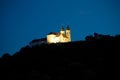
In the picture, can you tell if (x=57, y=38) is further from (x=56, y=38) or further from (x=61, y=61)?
(x=61, y=61)

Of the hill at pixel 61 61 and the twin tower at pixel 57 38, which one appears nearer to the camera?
the hill at pixel 61 61

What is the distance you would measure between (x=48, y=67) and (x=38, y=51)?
12.1m

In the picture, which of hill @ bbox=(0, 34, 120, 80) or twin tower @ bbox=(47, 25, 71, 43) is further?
twin tower @ bbox=(47, 25, 71, 43)

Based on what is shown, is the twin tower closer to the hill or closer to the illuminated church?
the illuminated church

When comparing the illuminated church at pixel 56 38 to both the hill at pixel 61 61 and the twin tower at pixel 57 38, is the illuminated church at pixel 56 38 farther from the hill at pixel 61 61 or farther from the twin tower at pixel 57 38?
the hill at pixel 61 61

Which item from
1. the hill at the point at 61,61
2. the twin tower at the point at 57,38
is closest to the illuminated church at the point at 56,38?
the twin tower at the point at 57,38

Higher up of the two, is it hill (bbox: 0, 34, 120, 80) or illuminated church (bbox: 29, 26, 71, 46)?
illuminated church (bbox: 29, 26, 71, 46)

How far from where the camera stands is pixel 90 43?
3907 inches

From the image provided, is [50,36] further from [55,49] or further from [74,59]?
[74,59]

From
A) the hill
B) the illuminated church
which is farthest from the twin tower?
the hill

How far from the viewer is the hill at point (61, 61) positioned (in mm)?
82000

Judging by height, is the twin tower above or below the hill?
above

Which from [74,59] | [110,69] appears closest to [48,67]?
[74,59]

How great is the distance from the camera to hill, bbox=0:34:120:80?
82.0 metres
